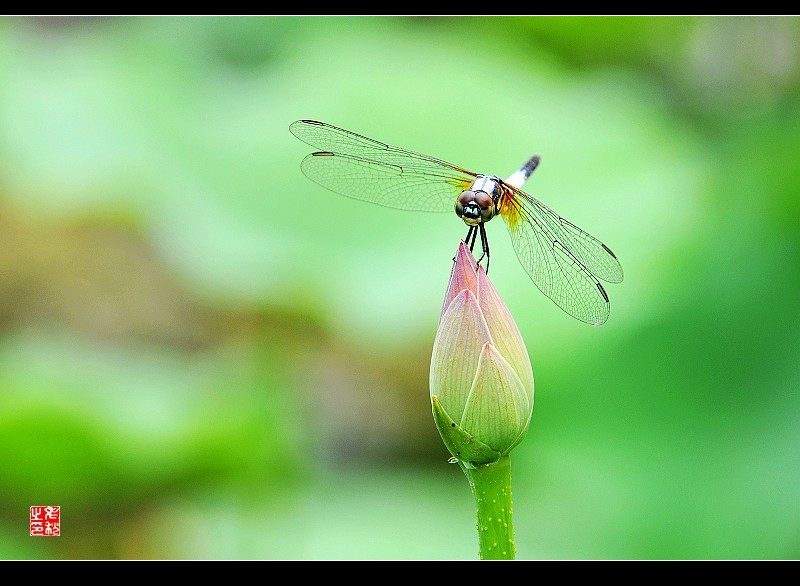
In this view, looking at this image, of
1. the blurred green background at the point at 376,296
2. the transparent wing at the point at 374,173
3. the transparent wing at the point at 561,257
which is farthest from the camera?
the blurred green background at the point at 376,296

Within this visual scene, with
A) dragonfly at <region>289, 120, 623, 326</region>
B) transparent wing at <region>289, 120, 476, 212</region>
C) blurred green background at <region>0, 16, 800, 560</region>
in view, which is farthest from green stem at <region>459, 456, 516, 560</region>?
blurred green background at <region>0, 16, 800, 560</region>

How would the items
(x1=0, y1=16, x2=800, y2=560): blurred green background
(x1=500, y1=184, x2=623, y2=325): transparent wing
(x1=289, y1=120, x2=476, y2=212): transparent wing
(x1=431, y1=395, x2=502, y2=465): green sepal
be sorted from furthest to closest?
(x1=0, y1=16, x2=800, y2=560): blurred green background, (x1=289, y1=120, x2=476, y2=212): transparent wing, (x1=500, y1=184, x2=623, y2=325): transparent wing, (x1=431, y1=395, x2=502, y2=465): green sepal

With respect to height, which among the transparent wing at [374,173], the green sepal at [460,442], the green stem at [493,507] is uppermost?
the transparent wing at [374,173]

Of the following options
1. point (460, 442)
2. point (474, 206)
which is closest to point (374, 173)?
point (474, 206)

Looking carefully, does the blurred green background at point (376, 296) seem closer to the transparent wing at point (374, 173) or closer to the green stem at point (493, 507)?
the transparent wing at point (374, 173)

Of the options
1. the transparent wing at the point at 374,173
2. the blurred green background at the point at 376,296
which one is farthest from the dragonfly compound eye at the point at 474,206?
the blurred green background at the point at 376,296

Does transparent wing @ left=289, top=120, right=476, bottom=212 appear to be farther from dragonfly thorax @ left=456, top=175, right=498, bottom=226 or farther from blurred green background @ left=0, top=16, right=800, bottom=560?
blurred green background @ left=0, top=16, right=800, bottom=560

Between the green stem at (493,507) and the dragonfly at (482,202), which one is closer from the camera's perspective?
the green stem at (493,507)
